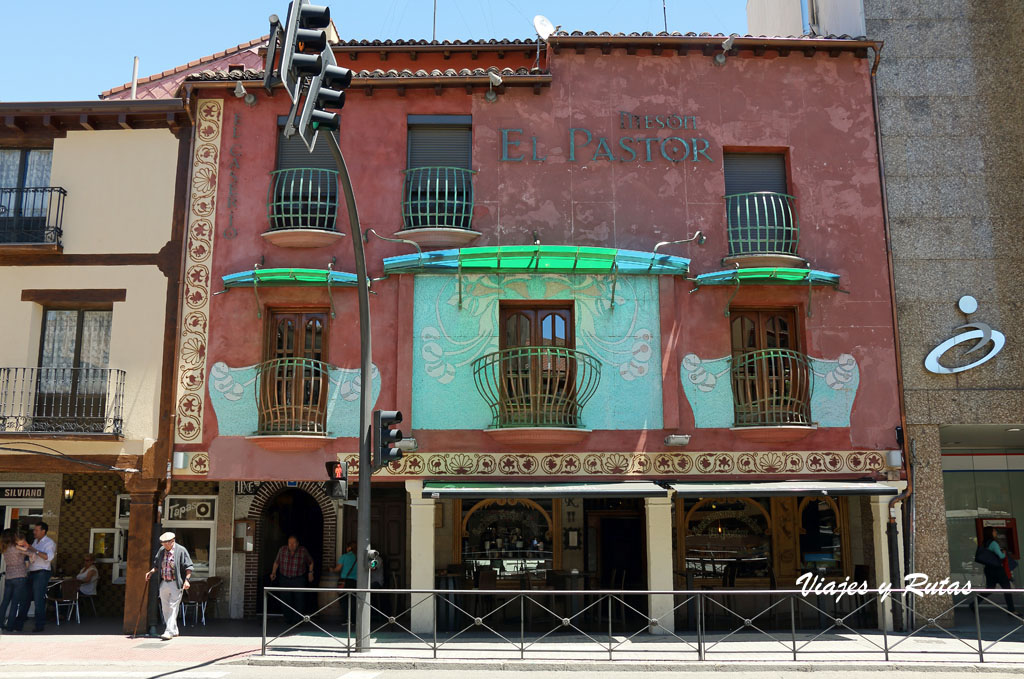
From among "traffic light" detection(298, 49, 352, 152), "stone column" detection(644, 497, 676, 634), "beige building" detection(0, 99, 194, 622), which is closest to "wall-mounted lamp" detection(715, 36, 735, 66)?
"stone column" detection(644, 497, 676, 634)

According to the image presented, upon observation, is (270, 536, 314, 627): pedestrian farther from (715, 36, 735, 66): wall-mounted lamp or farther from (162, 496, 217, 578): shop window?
(715, 36, 735, 66): wall-mounted lamp

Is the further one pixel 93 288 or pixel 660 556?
pixel 93 288

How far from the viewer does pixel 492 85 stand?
16.1m

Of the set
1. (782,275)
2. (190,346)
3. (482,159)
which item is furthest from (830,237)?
(190,346)

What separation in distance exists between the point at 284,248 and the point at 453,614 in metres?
6.81

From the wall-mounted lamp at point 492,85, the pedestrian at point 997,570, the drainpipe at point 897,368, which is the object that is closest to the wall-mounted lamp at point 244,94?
the wall-mounted lamp at point 492,85

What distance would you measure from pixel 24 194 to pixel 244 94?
4.32 meters

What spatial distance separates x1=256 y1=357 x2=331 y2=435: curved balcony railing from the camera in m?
15.1

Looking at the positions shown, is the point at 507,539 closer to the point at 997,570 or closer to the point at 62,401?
the point at 62,401

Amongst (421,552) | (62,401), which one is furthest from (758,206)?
(62,401)

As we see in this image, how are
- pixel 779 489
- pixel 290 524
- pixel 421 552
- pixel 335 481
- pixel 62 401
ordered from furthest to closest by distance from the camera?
1. pixel 290 524
2. pixel 62 401
3. pixel 421 552
4. pixel 779 489
5. pixel 335 481

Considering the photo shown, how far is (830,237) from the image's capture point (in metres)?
16.1

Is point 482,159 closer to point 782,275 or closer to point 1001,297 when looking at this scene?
point 782,275

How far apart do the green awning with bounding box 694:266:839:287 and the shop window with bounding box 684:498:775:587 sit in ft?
13.4
